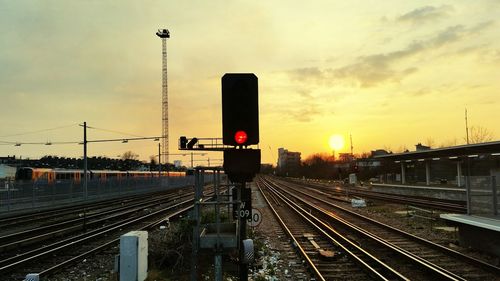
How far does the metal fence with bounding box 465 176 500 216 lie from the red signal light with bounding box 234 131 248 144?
33.9 feet

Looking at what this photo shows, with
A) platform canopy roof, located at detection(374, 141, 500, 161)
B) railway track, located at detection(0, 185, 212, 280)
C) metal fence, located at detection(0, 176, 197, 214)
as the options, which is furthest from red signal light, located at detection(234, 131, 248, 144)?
platform canopy roof, located at detection(374, 141, 500, 161)

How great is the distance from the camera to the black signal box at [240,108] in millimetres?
5879

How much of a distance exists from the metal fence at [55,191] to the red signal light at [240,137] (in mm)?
29304

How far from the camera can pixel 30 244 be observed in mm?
16266

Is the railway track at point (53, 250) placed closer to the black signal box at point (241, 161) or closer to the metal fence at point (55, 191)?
the black signal box at point (241, 161)

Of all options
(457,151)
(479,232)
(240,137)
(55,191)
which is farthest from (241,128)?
(457,151)

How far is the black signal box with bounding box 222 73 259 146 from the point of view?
5879 millimetres

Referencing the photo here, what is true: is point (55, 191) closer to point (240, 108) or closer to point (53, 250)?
point (53, 250)

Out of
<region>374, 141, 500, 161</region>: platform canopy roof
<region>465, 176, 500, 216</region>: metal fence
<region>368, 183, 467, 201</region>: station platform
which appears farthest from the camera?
<region>374, 141, 500, 161</region>: platform canopy roof

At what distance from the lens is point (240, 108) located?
5938mm

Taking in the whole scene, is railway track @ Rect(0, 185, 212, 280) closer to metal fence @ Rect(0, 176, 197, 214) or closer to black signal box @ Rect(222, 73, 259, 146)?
black signal box @ Rect(222, 73, 259, 146)

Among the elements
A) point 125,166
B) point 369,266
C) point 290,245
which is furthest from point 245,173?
point 125,166

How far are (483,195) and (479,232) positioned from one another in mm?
1337

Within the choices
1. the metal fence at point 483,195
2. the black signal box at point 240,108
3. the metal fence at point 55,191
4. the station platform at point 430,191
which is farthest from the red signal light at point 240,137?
the station platform at point 430,191
